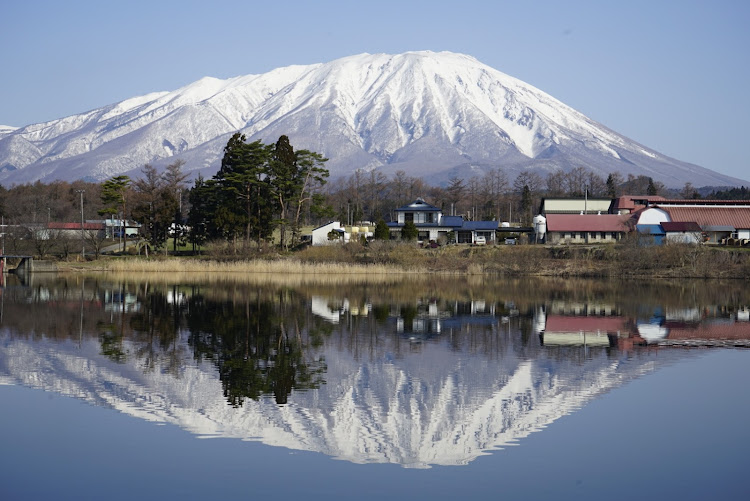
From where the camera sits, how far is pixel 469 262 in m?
44.4

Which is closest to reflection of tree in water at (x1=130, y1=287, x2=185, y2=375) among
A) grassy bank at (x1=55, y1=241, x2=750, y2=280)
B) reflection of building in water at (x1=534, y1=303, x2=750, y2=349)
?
reflection of building in water at (x1=534, y1=303, x2=750, y2=349)

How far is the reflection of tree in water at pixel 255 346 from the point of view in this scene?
44.7 ft

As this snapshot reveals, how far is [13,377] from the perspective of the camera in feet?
46.3

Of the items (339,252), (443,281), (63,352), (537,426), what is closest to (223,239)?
(339,252)

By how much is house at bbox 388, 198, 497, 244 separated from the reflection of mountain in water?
133 feet

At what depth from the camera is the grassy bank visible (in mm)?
41969

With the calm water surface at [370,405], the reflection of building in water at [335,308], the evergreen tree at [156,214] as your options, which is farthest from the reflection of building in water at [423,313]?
the evergreen tree at [156,214]

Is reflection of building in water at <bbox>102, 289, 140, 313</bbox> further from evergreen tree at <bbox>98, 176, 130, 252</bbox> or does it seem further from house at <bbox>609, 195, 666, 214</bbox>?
house at <bbox>609, 195, 666, 214</bbox>

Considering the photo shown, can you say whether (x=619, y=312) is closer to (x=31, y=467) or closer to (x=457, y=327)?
(x=457, y=327)

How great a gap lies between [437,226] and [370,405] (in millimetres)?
46154

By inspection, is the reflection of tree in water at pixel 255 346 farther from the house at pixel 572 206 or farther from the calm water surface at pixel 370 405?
the house at pixel 572 206

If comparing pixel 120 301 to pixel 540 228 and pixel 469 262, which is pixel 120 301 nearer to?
pixel 469 262

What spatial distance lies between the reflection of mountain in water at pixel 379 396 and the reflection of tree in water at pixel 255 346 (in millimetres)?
359

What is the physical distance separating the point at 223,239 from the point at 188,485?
38275 mm
